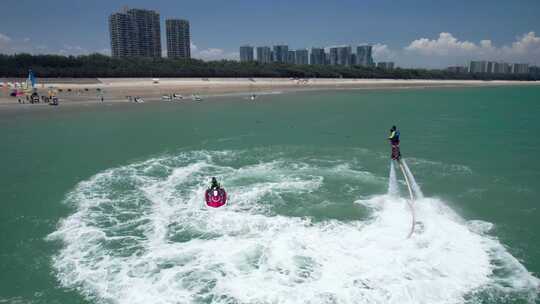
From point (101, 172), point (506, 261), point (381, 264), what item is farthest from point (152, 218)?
point (506, 261)

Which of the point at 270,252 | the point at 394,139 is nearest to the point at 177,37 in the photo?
the point at 394,139

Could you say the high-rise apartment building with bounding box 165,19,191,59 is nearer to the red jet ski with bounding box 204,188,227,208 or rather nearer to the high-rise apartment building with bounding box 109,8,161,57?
the high-rise apartment building with bounding box 109,8,161,57

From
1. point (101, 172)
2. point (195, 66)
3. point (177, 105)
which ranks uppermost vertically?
point (195, 66)

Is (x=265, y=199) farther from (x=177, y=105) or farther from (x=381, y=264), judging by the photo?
(x=177, y=105)

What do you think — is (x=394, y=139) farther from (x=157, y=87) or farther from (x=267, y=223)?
(x=157, y=87)

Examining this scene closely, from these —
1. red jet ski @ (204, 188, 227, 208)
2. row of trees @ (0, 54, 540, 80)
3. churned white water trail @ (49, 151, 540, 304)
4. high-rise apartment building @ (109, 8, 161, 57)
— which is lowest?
churned white water trail @ (49, 151, 540, 304)

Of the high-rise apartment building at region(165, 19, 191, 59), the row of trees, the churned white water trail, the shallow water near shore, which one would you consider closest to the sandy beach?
the row of trees
